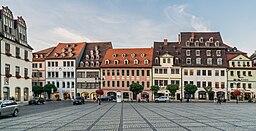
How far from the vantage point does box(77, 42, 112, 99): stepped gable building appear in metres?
83.9

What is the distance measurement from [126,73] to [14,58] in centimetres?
3513

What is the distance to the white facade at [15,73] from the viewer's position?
158 ft

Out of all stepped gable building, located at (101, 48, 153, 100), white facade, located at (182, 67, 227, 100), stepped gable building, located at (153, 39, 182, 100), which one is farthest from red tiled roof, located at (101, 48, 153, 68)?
white facade, located at (182, 67, 227, 100)

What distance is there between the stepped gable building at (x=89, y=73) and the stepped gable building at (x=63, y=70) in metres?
1.44

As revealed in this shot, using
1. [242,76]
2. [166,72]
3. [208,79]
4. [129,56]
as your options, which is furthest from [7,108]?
[242,76]

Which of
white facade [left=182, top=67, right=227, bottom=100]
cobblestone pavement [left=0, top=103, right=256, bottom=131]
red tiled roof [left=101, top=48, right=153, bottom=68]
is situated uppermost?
red tiled roof [left=101, top=48, right=153, bottom=68]

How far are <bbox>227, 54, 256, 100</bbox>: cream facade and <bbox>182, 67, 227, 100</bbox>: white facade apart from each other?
2001 millimetres

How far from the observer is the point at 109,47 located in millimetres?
90500

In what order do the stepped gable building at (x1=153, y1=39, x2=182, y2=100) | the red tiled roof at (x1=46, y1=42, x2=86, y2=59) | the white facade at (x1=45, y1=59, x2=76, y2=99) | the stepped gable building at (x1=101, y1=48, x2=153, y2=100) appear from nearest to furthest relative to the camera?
the stepped gable building at (x1=153, y1=39, x2=182, y2=100), the stepped gable building at (x1=101, y1=48, x2=153, y2=100), the white facade at (x1=45, y1=59, x2=76, y2=99), the red tiled roof at (x1=46, y1=42, x2=86, y2=59)

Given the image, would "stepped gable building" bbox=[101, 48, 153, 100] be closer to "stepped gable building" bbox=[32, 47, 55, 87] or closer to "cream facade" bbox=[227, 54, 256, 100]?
"stepped gable building" bbox=[32, 47, 55, 87]

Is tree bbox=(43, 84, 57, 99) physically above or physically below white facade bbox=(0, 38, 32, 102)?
below

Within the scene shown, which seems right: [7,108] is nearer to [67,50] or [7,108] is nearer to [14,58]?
[14,58]

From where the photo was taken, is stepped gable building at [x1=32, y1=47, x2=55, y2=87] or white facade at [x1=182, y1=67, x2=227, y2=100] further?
stepped gable building at [x1=32, y1=47, x2=55, y2=87]

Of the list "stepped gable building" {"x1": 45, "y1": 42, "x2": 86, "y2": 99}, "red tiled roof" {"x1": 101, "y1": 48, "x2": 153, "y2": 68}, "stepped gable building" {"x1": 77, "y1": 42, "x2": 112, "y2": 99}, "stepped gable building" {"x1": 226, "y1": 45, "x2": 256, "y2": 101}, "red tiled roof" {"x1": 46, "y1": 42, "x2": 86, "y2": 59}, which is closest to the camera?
"stepped gable building" {"x1": 226, "y1": 45, "x2": 256, "y2": 101}
